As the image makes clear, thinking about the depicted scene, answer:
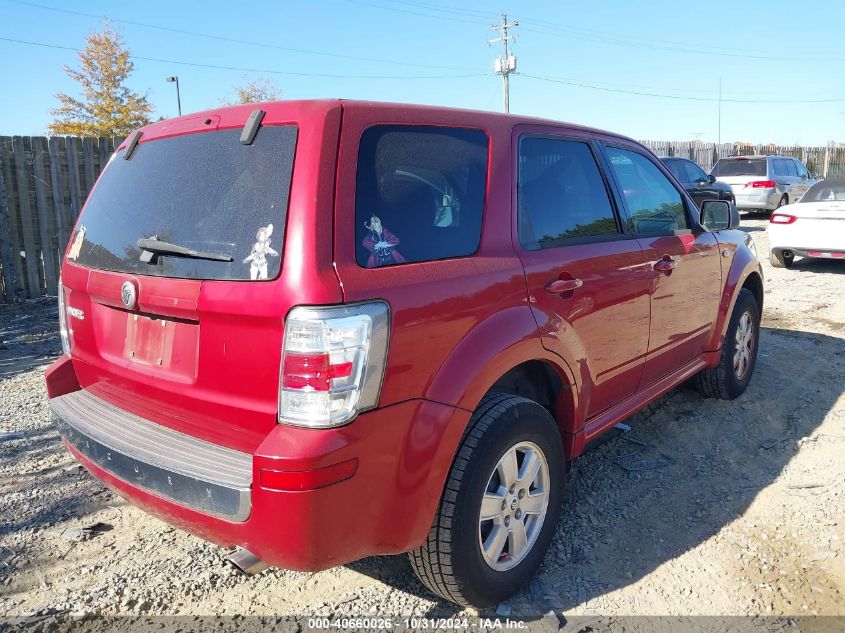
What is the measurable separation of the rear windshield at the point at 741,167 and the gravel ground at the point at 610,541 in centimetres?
1511

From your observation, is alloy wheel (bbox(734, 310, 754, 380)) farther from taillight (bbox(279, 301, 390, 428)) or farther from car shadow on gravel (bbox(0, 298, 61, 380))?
car shadow on gravel (bbox(0, 298, 61, 380))

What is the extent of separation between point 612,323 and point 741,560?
122 centimetres

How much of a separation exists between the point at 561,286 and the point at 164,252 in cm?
160

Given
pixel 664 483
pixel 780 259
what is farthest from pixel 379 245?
pixel 780 259

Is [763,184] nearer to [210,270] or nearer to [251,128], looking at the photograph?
[251,128]

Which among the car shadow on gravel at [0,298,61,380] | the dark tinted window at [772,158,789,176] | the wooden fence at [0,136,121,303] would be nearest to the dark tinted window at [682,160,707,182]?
the dark tinted window at [772,158,789,176]

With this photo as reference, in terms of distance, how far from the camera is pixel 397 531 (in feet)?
7.09

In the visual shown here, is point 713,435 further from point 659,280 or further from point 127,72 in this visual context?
point 127,72

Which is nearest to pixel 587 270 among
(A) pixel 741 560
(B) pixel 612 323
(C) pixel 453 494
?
(B) pixel 612 323

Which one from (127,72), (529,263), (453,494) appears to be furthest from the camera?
(127,72)

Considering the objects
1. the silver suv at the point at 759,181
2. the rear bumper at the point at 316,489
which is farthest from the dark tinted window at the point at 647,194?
the silver suv at the point at 759,181

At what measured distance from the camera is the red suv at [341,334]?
197cm

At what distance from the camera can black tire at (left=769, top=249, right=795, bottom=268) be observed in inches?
409

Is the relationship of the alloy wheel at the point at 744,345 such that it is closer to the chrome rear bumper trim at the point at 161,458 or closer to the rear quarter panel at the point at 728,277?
the rear quarter panel at the point at 728,277
